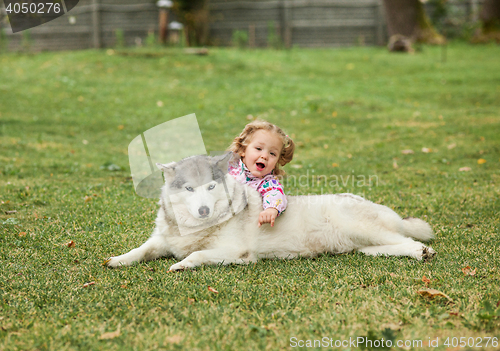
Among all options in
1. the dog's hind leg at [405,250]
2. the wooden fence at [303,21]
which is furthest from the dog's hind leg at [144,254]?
the wooden fence at [303,21]

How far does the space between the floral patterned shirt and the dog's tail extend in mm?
1238

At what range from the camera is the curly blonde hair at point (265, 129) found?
416cm

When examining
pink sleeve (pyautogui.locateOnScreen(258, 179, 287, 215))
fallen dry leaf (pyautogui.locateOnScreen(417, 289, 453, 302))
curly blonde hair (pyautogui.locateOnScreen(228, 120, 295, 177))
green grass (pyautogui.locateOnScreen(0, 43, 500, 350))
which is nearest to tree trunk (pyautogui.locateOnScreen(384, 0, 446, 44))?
green grass (pyautogui.locateOnScreen(0, 43, 500, 350))

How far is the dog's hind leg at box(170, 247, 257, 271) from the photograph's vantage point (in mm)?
3551

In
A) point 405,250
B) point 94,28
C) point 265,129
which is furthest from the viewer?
point 94,28

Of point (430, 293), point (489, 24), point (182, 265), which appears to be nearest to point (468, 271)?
point (430, 293)

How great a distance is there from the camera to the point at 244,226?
12.5ft

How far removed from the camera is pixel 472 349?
7.66ft

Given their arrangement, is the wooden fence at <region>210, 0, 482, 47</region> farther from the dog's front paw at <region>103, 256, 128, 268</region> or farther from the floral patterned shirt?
the dog's front paw at <region>103, 256, 128, 268</region>

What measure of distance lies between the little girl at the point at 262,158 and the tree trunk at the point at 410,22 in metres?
18.0

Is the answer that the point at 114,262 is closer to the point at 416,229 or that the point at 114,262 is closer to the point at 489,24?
the point at 416,229

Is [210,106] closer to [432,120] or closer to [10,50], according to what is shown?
[432,120]

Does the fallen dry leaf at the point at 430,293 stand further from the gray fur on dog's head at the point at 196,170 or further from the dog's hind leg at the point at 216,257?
the gray fur on dog's head at the point at 196,170

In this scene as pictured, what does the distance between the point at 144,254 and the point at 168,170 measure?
2.56ft
